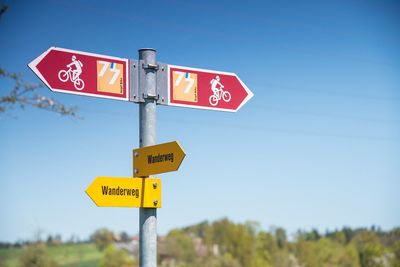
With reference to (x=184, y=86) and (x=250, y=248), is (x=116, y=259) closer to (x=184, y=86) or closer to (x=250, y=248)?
(x=250, y=248)

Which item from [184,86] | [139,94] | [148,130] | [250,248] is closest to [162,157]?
[148,130]

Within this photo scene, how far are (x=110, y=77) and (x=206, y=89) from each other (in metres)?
0.91

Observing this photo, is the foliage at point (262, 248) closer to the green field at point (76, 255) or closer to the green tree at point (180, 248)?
the green tree at point (180, 248)

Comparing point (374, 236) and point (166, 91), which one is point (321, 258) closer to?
point (374, 236)

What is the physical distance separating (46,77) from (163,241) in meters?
116

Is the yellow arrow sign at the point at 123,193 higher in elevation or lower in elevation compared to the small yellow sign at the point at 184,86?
lower

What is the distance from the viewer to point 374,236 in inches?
4564

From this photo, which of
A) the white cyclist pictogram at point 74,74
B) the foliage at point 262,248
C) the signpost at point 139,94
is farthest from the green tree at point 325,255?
the white cyclist pictogram at point 74,74

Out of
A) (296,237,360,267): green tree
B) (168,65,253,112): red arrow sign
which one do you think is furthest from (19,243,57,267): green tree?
(168,65,253,112): red arrow sign

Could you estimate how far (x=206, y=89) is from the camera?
6.74m

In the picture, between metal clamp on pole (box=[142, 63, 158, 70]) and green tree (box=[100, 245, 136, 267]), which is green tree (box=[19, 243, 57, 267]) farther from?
metal clamp on pole (box=[142, 63, 158, 70])

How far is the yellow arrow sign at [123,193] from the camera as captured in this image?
607cm

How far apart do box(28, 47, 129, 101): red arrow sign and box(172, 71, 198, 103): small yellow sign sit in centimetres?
44

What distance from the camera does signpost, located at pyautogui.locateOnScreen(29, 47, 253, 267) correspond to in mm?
6066
